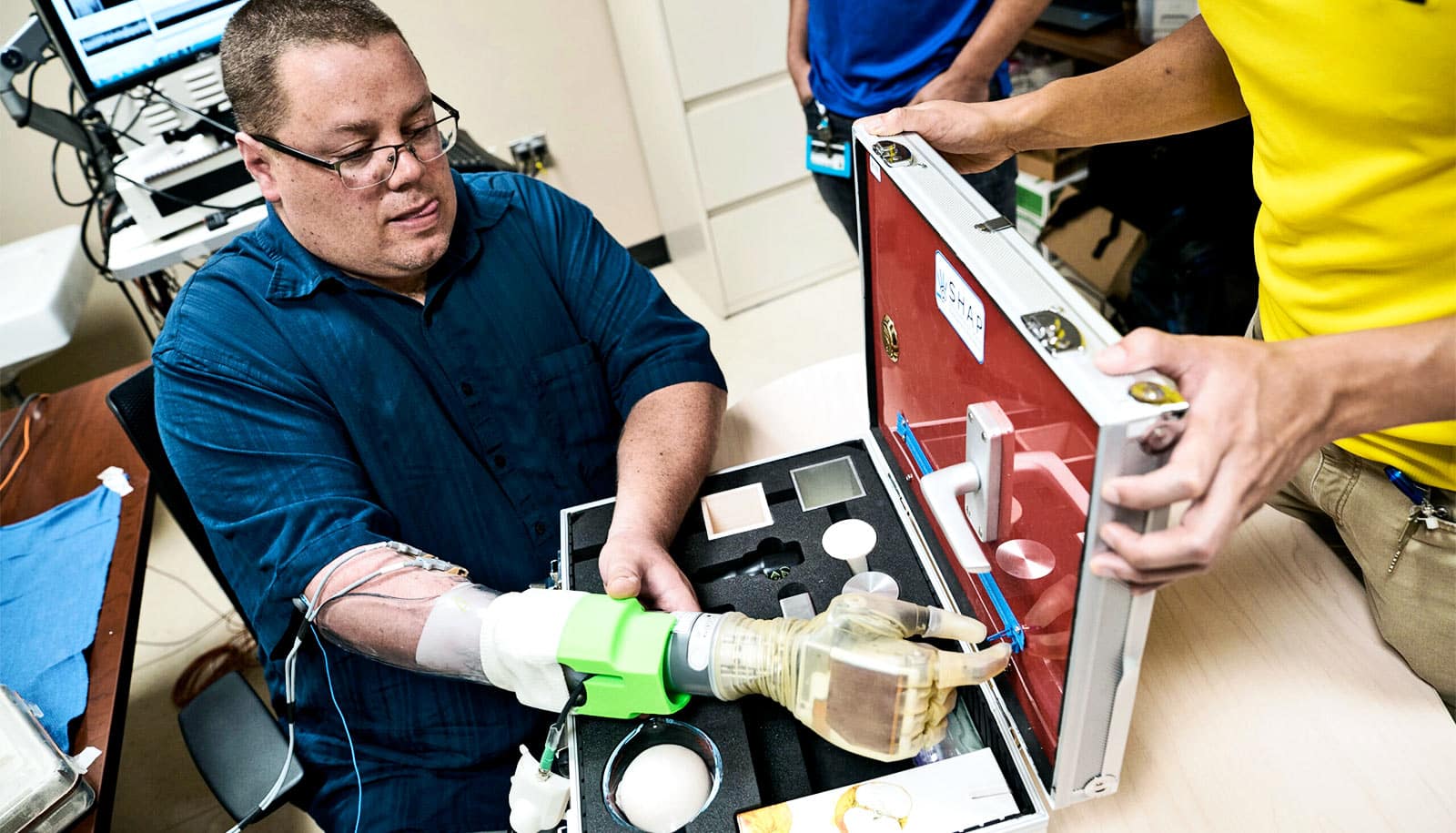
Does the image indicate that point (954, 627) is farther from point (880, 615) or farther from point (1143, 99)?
point (1143, 99)

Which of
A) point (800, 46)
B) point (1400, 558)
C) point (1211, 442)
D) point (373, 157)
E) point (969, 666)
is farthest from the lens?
point (800, 46)

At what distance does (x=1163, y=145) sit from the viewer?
211cm

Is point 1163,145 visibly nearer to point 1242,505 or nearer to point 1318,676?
point 1318,676

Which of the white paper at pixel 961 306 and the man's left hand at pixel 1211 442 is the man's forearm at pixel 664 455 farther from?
the man's left hand at pixel 1211 442

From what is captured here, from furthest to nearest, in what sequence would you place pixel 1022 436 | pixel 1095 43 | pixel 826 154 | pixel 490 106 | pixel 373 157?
pixel 490 106
pixel 1095 43
pixel 826 154
pixel 373 157
pixel 1022 436

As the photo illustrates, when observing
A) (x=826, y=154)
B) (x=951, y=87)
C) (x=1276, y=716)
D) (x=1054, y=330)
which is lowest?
(x=1276, y=716)

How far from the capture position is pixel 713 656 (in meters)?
0.78

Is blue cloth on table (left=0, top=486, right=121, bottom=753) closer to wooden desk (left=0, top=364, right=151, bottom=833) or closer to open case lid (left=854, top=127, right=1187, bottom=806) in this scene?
wooden desk (left=0, top=364, right=151, bottom=833)

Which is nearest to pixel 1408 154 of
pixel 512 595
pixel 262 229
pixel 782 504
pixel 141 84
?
pixel 782 504

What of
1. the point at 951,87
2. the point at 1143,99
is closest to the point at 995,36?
the point at 951,87

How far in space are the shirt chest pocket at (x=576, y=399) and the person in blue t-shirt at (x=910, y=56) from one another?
61 cm

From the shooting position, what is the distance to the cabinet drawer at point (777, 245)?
8.93 ft

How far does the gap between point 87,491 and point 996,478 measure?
1.47 meters

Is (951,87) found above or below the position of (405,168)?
below
